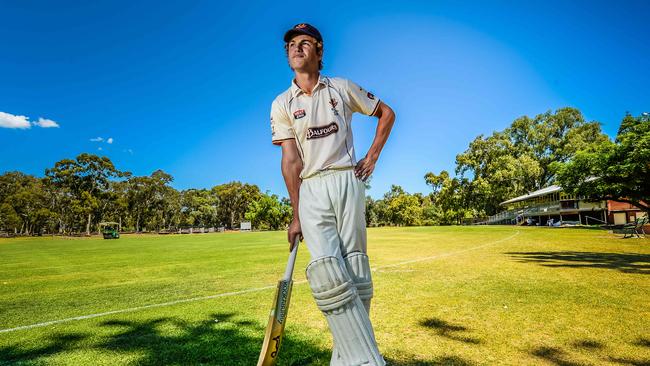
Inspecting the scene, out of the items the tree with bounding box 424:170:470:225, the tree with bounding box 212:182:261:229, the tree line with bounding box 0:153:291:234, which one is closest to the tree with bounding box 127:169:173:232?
the tree line with bounding box 0:153:291:234

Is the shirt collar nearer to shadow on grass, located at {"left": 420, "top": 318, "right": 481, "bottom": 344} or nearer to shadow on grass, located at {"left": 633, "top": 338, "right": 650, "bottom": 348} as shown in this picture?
shadow on grass, located at {"left": 420, "top": 318, "right": 481, "bottom": 344}

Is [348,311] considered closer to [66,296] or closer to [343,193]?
[343,193]

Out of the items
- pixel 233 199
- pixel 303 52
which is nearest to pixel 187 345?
pixel 303 52

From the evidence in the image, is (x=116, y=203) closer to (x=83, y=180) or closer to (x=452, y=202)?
(x=83, y=180)

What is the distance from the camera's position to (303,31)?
2756 mm

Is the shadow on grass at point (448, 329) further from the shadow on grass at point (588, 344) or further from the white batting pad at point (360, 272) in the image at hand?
the white batting pad at point (360, 272)

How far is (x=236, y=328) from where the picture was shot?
180 inches

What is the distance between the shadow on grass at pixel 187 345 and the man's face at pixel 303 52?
2.68 m

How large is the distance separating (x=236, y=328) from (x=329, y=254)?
281cm

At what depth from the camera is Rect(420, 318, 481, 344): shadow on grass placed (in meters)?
4.01

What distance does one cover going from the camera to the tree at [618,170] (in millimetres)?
23344

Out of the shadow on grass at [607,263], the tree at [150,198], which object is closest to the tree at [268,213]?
the tree at [150,198]

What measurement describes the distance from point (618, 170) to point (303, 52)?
29690mm

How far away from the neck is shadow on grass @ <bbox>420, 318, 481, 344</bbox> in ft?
10.5
